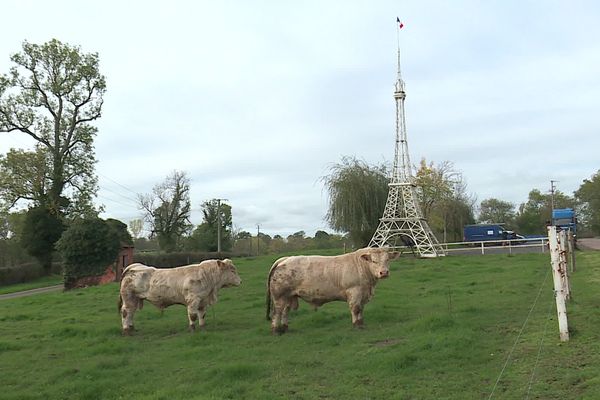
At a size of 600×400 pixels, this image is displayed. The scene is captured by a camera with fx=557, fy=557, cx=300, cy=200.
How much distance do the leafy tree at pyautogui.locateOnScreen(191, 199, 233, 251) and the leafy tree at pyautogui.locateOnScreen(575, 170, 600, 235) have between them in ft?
208

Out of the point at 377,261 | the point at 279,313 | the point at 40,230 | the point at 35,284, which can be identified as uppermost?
the point at 40,230

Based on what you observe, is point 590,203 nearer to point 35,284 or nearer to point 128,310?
point 35,284

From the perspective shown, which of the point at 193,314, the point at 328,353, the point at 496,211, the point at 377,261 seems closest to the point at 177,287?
the point at 193,314

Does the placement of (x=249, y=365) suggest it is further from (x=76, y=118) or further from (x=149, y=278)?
(x=76, y=118)

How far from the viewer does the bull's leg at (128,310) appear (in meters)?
13.2

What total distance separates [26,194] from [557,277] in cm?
4769

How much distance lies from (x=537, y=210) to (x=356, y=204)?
72.4 meters

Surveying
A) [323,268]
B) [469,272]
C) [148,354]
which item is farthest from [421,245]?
[148,354]

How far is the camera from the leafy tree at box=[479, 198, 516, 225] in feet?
334

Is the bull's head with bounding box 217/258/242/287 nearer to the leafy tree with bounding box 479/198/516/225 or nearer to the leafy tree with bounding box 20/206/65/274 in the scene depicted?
the leafy tree with bounding box 20/206/65/274

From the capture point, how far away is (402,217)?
140ft

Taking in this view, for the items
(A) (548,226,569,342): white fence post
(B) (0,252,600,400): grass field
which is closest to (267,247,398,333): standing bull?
(B) (0,252,600,400): grass field

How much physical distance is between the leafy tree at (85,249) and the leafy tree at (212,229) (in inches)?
1477

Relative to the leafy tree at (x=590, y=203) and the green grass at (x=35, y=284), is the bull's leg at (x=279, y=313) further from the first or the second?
the leafy tree at (x=590, y=203)
